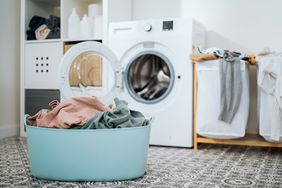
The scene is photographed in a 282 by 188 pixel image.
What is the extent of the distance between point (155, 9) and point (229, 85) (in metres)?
1.30

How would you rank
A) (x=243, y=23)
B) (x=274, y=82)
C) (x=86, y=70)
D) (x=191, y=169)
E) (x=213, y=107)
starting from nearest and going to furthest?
1. (x=191, y=169)
2. (x=274, y=82)
3. (x=213, y=107)
4. (x=86, y=70)
5. (x=243, y=23)

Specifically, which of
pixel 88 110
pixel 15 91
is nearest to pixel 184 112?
pixel 88 110

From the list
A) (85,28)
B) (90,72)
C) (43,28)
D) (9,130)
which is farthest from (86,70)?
(9,130)

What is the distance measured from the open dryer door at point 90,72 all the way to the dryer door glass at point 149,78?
181mm

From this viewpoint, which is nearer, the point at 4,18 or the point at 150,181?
the point at 150,181

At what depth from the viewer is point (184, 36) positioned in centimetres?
270

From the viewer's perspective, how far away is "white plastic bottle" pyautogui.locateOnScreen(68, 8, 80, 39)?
3.06 meters

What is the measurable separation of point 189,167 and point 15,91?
6.51 ft

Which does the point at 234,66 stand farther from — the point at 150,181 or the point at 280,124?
the point at 150,181

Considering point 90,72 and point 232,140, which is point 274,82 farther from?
point 90,72

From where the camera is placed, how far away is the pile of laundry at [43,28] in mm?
3191

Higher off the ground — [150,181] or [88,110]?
[88,110]

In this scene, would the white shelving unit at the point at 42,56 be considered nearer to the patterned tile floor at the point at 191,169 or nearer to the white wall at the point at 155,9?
the white wall at the point at 155,9

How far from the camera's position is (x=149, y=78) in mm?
3195
